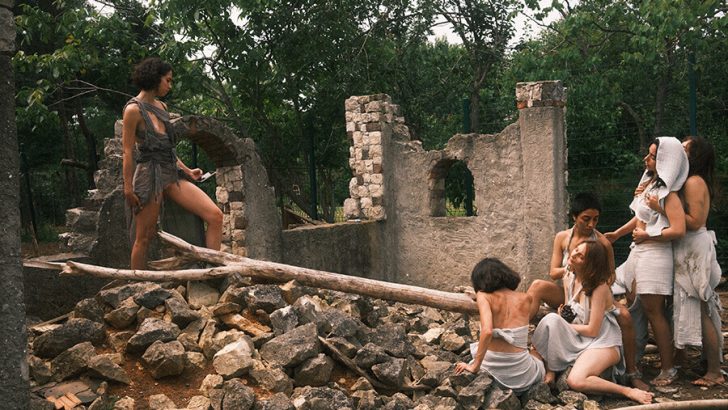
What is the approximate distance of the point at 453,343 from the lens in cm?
655

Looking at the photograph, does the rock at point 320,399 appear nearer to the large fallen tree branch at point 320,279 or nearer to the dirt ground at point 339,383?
the dirt ground at point 339,383

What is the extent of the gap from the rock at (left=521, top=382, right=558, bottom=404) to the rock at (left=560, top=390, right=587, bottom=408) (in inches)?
1.5

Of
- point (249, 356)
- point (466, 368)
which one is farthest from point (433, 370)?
point (249, 356)

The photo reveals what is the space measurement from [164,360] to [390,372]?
4.99 feet

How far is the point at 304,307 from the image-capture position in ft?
19.2

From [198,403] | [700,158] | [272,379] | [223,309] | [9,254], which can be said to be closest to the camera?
[9,254]

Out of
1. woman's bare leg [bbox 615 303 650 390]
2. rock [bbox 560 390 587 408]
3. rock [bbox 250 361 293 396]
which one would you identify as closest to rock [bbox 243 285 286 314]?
rock [bbox 250 361 293 396]

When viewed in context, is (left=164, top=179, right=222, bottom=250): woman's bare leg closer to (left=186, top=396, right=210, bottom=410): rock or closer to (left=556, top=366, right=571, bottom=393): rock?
(left=186, top=396, right=210, bottom=410): rock

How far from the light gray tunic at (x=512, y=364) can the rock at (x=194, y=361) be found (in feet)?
6.39

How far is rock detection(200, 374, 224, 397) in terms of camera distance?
4992mm

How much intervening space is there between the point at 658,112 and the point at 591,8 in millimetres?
2725

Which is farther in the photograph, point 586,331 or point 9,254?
point 586,331

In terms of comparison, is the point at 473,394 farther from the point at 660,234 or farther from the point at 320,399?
the point at 660,234

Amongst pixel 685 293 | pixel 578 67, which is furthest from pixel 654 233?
pixel 578 67
